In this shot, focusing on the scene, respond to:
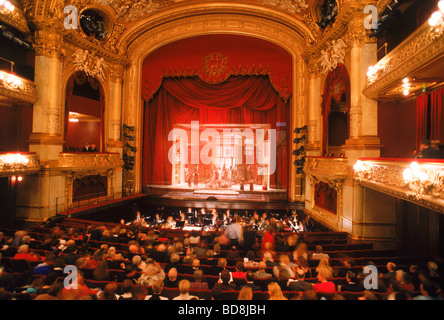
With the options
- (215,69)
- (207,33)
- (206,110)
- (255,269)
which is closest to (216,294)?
(255,269)

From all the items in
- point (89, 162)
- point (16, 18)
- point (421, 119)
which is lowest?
point (89, 162)

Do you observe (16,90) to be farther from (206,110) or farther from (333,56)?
(333,56)

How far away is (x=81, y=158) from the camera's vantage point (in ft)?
31.4

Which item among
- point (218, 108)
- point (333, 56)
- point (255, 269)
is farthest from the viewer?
point (218, 108)

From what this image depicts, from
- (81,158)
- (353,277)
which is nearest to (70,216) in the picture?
(81,158)

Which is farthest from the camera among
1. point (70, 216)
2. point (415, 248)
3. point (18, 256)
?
point (70, 216)

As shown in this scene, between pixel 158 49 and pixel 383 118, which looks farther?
pixel 158 49

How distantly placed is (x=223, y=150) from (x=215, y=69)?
14.8 ft

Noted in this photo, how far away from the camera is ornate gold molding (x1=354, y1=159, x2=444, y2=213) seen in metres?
3.99

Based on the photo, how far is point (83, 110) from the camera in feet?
36.4

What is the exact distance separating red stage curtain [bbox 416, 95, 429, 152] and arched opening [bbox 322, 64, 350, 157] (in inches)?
71.9

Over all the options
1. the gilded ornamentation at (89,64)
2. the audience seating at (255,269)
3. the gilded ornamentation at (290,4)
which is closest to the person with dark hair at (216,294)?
the audience seating at (255,269)

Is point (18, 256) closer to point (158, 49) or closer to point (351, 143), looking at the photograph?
point (351, 143)

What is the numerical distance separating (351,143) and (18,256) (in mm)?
8357
